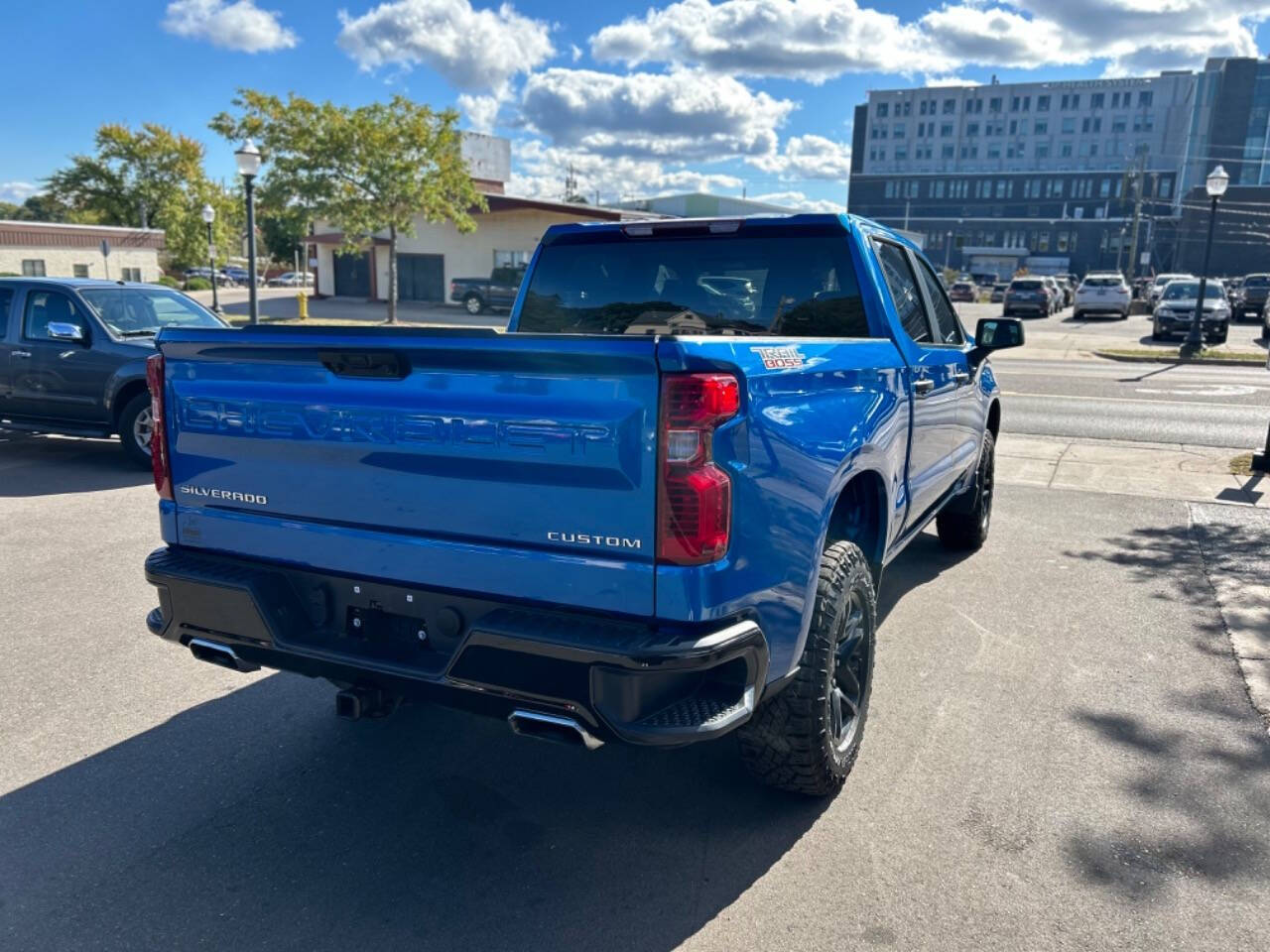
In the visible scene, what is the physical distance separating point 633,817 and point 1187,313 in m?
27.1

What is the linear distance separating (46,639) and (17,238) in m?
40.7

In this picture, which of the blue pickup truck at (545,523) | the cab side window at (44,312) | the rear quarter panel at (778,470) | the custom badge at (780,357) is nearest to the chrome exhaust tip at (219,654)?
the blue pickup truck at (545,523)

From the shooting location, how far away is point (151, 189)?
5912 centimetres

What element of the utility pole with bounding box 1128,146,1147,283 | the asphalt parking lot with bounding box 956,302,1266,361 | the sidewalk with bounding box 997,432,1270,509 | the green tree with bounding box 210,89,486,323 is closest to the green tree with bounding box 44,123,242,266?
the green tree with bounding box 210,89,486,323

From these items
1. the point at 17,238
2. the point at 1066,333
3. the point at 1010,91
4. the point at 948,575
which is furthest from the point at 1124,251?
the point at 948,575

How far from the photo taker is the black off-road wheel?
6.46 metres

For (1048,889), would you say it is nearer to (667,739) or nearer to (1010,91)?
(667,739)

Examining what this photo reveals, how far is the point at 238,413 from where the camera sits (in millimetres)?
3141

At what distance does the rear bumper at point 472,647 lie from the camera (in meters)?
2.56

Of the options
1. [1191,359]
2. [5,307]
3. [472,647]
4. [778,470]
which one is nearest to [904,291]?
[778,470]

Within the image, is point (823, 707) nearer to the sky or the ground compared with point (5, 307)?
nearer to the ground

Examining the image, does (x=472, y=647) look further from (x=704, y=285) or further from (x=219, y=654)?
(x=704, y=285)

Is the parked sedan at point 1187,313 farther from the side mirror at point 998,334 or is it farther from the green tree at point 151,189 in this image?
the green tree at point 151,189

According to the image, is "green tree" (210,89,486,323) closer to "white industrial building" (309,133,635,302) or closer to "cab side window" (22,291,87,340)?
"white industrial building" (309,133,635,302)
